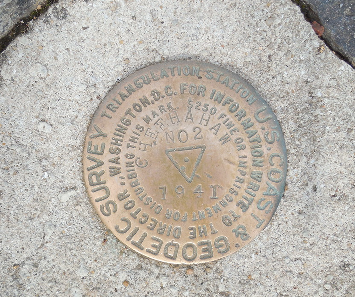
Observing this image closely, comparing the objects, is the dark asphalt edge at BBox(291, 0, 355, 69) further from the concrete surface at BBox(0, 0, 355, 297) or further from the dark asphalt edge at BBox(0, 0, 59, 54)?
the dark asphalt edge at BBox(0, 0, 59, 54)

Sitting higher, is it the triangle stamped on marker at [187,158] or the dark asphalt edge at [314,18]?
the dark asphalt edge at [314,18]

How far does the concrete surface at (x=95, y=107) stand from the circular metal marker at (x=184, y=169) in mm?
137

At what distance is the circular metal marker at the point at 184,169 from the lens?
1.65 metres

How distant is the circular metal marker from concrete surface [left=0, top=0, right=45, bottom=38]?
714 mm

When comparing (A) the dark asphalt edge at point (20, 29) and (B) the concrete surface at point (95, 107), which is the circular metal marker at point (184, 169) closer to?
(B) the concrete surface at point (95, 107)

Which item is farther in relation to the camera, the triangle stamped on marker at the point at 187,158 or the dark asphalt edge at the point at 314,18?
the dark asphalt edge at the point at 314,18

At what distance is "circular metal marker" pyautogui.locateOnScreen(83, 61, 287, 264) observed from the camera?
1647 mm

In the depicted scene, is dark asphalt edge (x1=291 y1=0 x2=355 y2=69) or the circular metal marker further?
dark asphalt edge (x1=291 y1=0 x2=355 y2=69)

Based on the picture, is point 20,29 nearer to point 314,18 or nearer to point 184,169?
point 184,169

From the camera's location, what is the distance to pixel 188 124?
1669mm

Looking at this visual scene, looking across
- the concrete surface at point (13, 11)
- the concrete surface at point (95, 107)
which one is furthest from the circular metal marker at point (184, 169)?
the concrete surface at point (13, 11)

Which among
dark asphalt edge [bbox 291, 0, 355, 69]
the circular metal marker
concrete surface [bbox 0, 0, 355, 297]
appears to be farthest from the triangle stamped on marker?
dark asphalt edge [bbox 291, 0, 355, 69]

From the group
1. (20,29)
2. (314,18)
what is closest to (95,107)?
(20,29)

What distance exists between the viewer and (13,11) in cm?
172
